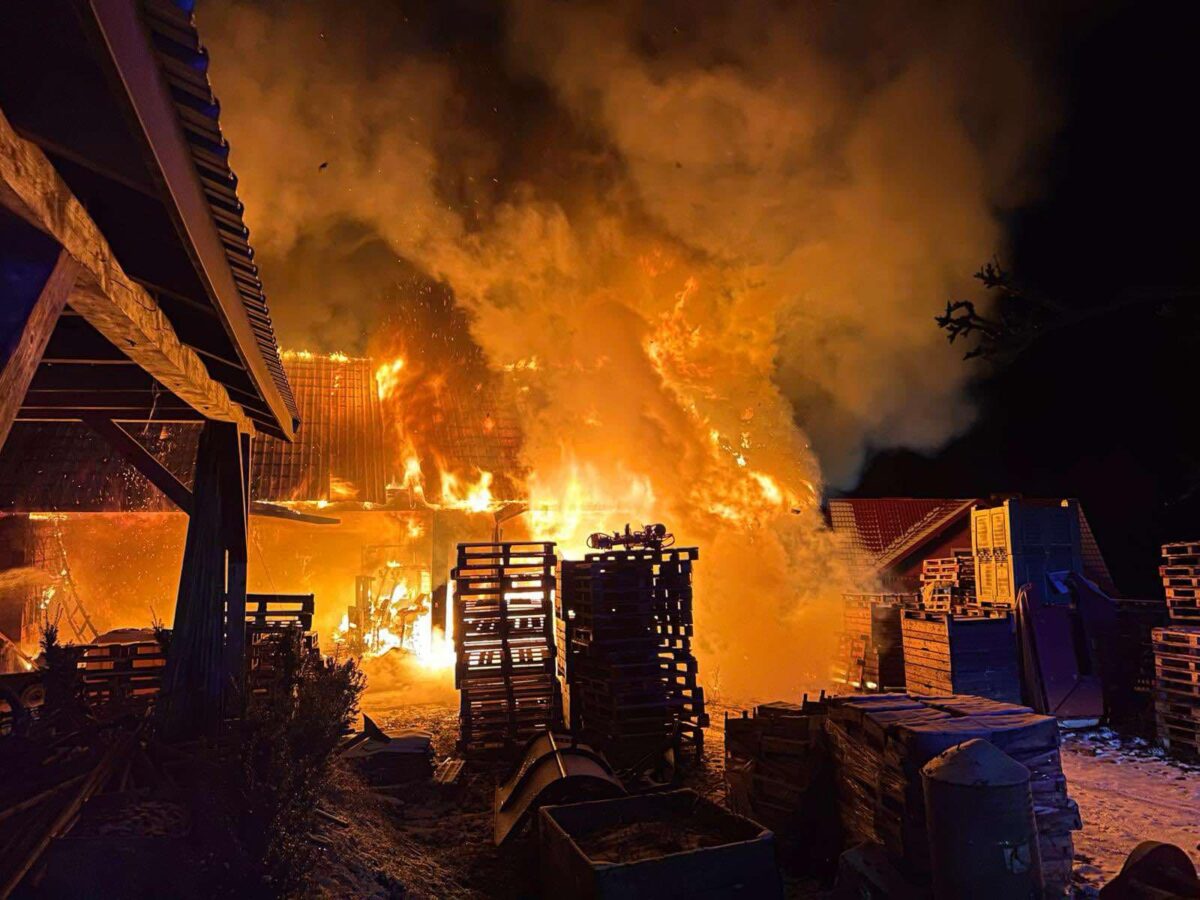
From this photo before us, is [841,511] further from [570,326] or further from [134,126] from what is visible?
[134,126]

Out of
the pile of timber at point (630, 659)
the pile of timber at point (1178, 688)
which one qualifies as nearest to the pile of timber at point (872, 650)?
the pile of timber at point (1178, 688)

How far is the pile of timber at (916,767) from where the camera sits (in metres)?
5.62

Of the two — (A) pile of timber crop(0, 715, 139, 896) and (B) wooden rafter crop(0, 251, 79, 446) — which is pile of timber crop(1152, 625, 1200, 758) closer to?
(A) pile of timber crop(0, 715, 139, 896)

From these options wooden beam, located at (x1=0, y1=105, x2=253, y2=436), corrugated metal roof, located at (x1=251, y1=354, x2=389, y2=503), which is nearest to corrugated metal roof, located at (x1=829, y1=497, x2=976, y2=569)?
corrugated metal roof, located at (x1=251, y1=354, x2=389, y2=503)

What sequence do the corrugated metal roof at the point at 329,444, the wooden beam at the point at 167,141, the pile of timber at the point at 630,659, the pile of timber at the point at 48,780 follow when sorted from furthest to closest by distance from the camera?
the corrugated metal roof at the point at 329,444
the pile of timber at the point at 630,659
the pile of timber at the point at 48,780
the wooden beam at the point at 167,141

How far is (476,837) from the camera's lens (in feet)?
26.2

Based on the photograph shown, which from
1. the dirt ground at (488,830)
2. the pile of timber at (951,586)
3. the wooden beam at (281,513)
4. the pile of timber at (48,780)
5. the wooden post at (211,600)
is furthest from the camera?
the wooden beam at (281,513)

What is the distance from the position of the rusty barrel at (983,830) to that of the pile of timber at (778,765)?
2119 millimetres

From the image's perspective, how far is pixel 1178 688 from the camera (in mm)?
11797

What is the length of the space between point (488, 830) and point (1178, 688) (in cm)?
1173

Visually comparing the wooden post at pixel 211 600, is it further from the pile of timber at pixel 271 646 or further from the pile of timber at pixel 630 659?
the pile of timber at pixel 630 659

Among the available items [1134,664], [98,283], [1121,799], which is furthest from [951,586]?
[98,283]

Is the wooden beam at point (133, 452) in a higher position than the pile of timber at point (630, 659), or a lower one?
higher

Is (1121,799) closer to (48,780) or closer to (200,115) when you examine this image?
(48,780)
